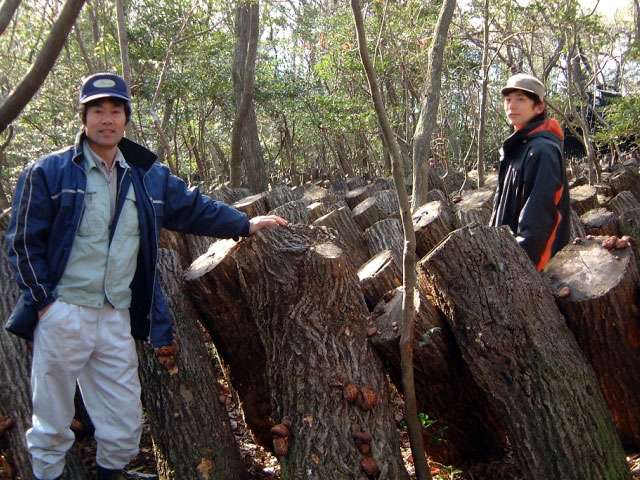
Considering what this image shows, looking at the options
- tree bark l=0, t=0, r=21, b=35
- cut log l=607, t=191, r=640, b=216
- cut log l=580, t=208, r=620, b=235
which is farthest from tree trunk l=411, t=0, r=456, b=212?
tree bark l=0, t=0, r=21, b=35

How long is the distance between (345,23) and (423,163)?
10674 mm

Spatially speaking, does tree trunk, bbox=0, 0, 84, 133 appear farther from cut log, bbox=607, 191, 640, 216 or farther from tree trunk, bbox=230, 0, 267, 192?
Answer: tree trunk, bbox=230, 0, 267, 192

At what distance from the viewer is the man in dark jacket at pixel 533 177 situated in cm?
370

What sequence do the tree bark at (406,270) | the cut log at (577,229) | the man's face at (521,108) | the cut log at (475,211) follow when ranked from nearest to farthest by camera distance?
the tree bark at (406,270), the man's face at (521,108), the cut log at (577,229), the cut log at (475,211)

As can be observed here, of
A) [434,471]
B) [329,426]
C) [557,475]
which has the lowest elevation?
[434,471]

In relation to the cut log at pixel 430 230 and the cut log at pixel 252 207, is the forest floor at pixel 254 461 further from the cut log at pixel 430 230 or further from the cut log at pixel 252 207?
the cut log at pixel 252 207

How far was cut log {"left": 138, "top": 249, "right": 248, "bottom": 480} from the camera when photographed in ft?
10.8

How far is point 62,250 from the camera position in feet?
9.53

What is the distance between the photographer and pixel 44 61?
14.1 feet

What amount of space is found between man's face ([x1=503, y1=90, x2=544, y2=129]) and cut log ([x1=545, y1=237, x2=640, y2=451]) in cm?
101

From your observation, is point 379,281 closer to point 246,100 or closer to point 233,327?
point 233,327

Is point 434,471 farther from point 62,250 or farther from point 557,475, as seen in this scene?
point 62,250

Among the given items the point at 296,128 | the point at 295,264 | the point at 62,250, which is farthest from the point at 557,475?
the point at 296,128

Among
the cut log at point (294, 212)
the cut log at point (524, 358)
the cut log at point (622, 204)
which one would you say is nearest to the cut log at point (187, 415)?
the cut log at point (524, 358)
